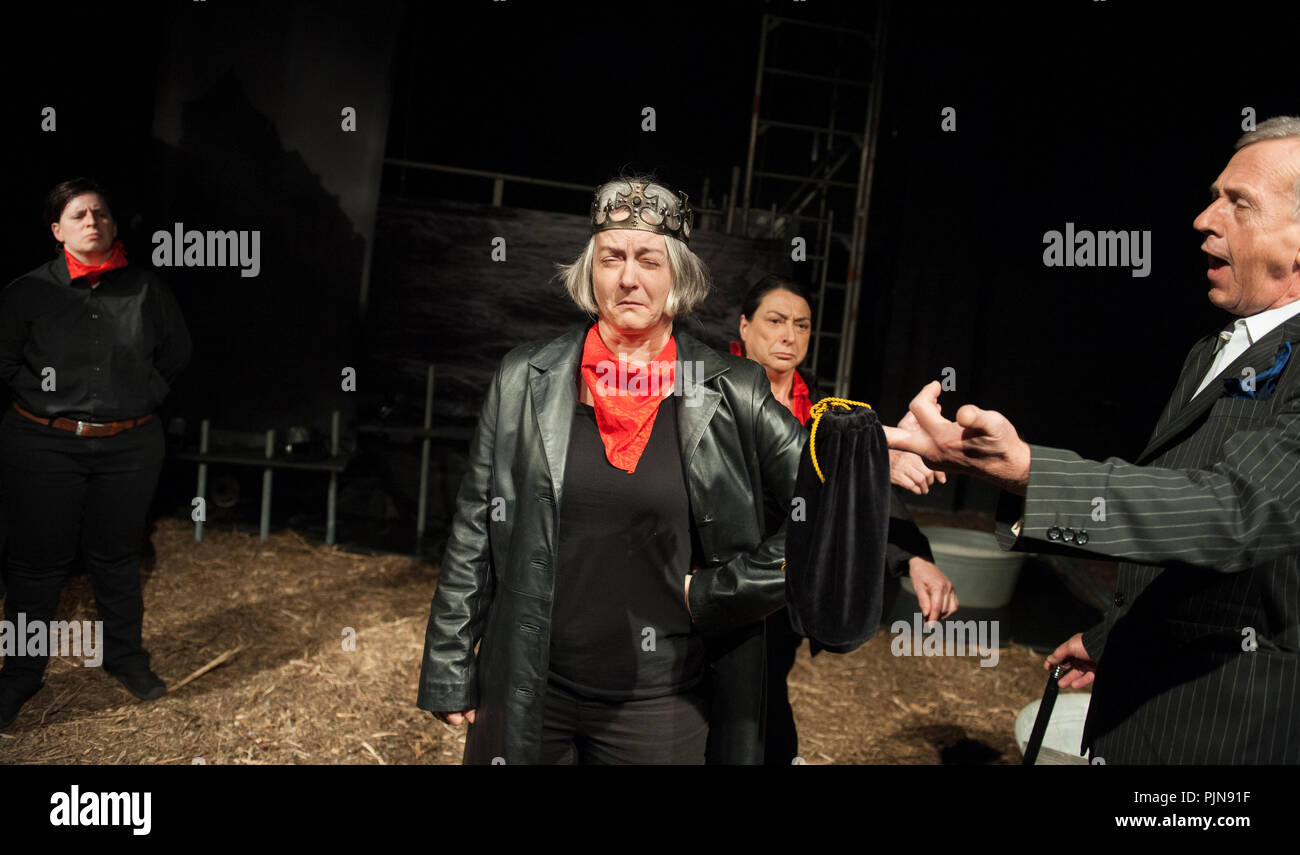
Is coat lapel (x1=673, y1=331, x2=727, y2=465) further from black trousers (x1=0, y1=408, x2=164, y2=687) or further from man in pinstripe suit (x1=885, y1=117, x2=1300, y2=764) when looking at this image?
black trousers (x1=0, y1=408, x2=164, y2=687)

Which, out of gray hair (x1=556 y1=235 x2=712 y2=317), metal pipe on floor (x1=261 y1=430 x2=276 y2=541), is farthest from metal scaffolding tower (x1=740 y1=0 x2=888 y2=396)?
gray hair (x1=556 y1=235 x2=712 y2=317)

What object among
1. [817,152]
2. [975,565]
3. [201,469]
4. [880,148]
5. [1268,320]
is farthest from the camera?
[880,148]

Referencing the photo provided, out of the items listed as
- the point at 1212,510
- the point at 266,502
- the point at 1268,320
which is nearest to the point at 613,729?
the point at 1212,510

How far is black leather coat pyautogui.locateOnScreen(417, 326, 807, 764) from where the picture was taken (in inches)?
90.0

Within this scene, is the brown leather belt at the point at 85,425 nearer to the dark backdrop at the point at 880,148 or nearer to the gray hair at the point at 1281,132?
the dark backdrop at the point at 880,148

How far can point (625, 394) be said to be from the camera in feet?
7.88

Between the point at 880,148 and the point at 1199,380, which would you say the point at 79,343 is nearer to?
the point at 1199,380

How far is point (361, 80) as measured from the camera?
22.6 feet

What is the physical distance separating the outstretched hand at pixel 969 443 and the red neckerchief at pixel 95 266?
13.1 feet

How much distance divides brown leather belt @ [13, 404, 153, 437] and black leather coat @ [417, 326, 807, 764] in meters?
2.73

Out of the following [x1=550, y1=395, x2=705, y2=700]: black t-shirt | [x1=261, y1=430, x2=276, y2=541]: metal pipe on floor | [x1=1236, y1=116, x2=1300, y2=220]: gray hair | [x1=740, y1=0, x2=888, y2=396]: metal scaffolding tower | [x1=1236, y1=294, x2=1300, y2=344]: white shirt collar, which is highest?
[x1=740, y1=0, x2=888, y2=396]: metal scaffolding tower

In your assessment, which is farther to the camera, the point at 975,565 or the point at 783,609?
the point at 975,565

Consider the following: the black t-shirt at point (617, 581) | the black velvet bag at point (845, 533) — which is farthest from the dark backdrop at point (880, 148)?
the black velvet bag at point (845, 533)

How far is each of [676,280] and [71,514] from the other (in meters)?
3.45
